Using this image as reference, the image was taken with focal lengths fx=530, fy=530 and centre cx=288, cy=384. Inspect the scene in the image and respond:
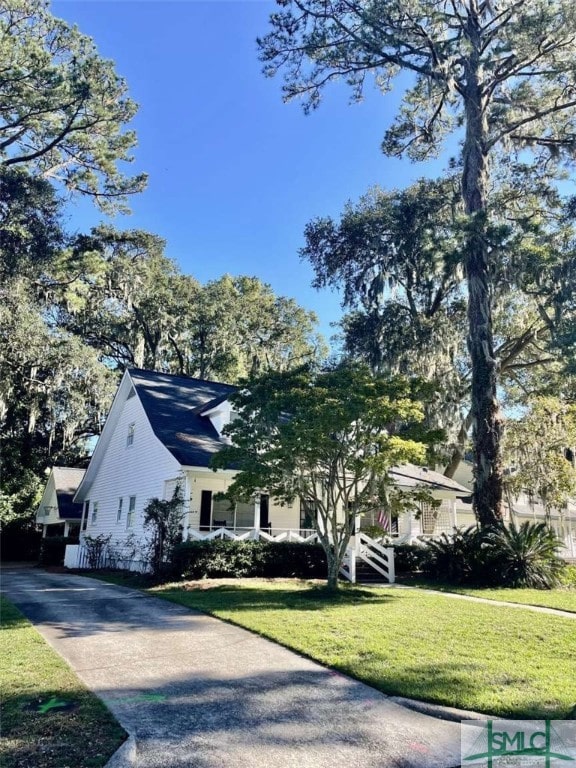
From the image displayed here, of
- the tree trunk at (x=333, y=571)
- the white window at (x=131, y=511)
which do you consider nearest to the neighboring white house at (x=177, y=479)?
the white window at (x=131, y=511)

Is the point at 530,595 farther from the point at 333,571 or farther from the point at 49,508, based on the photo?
the point at 49,508

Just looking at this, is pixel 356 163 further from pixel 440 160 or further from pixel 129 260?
pixel 129 260

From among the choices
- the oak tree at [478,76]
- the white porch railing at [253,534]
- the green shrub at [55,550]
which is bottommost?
the green shrub at [55,550]

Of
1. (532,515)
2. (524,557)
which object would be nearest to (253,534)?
(524,557)

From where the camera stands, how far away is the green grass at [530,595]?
10.5 m

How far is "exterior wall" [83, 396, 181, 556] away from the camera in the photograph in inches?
696

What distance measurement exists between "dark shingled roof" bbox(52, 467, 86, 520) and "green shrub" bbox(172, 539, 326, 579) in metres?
14.4

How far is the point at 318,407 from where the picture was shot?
1075 cm

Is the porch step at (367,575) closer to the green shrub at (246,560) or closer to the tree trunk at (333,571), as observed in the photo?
the green shrub at (246,560)

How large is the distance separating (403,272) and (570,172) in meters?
7.67

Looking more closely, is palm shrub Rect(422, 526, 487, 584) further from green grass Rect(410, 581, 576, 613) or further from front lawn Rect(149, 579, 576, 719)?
front lawn Rect(149, 579, 576, 719)

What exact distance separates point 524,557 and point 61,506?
21941 millimetres

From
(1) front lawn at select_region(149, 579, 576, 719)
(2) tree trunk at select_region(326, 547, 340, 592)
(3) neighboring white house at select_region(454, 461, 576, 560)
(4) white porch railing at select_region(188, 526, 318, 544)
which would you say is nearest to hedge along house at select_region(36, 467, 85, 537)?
(4) white porch railing at select_region(188, 526, 318, 544)

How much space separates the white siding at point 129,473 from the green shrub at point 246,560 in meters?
2.89
